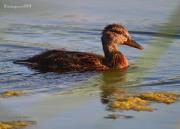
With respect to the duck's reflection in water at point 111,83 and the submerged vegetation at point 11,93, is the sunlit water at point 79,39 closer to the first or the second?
the duck's reflection in water at point 111,83

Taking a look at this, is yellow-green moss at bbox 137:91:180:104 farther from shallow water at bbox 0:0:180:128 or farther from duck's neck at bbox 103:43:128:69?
duck's neck at bbox 103:43:128:69

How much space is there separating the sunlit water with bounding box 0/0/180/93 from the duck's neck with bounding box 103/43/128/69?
0.17 m

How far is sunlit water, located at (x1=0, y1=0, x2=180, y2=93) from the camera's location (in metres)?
8.17

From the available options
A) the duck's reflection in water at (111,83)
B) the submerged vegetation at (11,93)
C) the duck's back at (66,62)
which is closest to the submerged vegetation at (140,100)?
the duck's reflection in water at (111,83)

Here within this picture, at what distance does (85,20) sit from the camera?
520 inches

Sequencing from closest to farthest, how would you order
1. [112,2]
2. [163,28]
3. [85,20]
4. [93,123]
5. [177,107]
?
[163,28]
[93,123]
[177,107]
[85,20]
[112,2]

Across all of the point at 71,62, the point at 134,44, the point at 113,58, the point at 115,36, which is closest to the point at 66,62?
the point at 71,62

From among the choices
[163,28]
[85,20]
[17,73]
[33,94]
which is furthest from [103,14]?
[163,28]

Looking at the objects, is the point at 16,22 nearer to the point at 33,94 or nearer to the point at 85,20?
the point at 85,20

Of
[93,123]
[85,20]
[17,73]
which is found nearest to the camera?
[93,123]

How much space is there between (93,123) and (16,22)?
8.19 meters

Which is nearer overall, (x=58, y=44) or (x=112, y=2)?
(x=58, y=44)

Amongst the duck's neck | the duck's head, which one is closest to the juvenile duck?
the duck's neck

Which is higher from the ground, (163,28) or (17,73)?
(163,28)
